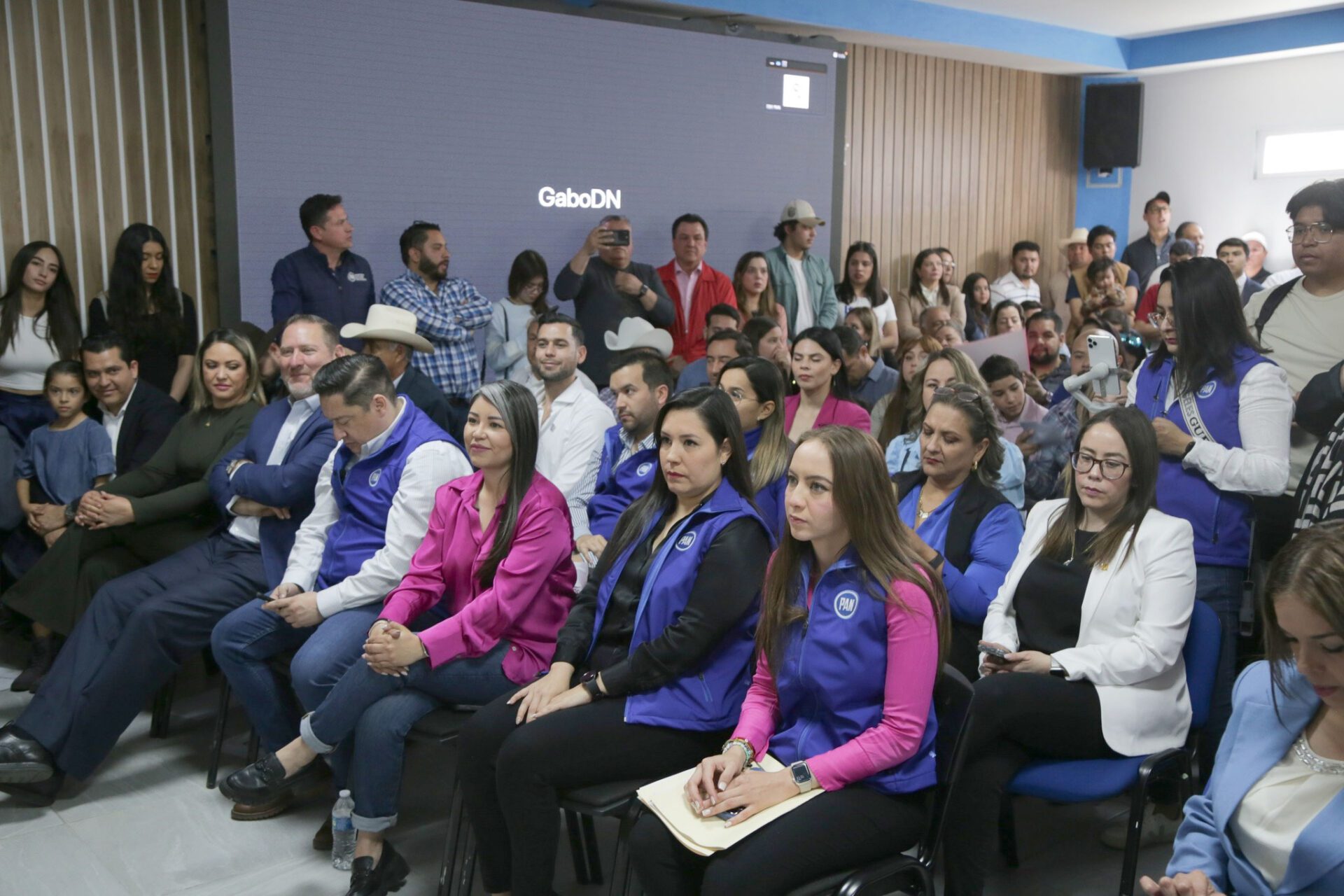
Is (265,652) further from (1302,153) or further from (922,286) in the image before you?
(1302,153)

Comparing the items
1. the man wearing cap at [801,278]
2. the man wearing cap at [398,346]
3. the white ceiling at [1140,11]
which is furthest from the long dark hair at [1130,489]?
the white ceiling at [1140,11]

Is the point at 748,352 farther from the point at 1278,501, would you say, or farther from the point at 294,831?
the point at 294,831

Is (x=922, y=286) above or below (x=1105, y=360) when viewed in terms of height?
above

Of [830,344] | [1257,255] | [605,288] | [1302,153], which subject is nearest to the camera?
[830,344]

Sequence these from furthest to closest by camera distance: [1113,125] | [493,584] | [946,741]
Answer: [1113,125] → [493,584] → [946,741]

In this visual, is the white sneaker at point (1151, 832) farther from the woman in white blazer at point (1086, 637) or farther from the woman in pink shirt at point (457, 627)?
the woman in pink shirt at point (457, 627)

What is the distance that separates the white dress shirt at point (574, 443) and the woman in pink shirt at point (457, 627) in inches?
30.8

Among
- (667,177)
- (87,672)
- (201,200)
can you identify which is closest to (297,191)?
(201,200)

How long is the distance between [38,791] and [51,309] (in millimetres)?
2368

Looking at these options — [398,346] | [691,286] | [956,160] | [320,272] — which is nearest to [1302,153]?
[956,160]

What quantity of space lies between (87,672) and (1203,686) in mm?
2968

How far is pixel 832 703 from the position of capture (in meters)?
2.08

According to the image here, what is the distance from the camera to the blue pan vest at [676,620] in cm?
235

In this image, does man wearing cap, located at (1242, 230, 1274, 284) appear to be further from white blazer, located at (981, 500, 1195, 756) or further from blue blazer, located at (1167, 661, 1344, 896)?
blue blazer, located at (1167, 661, 1344, 896)
